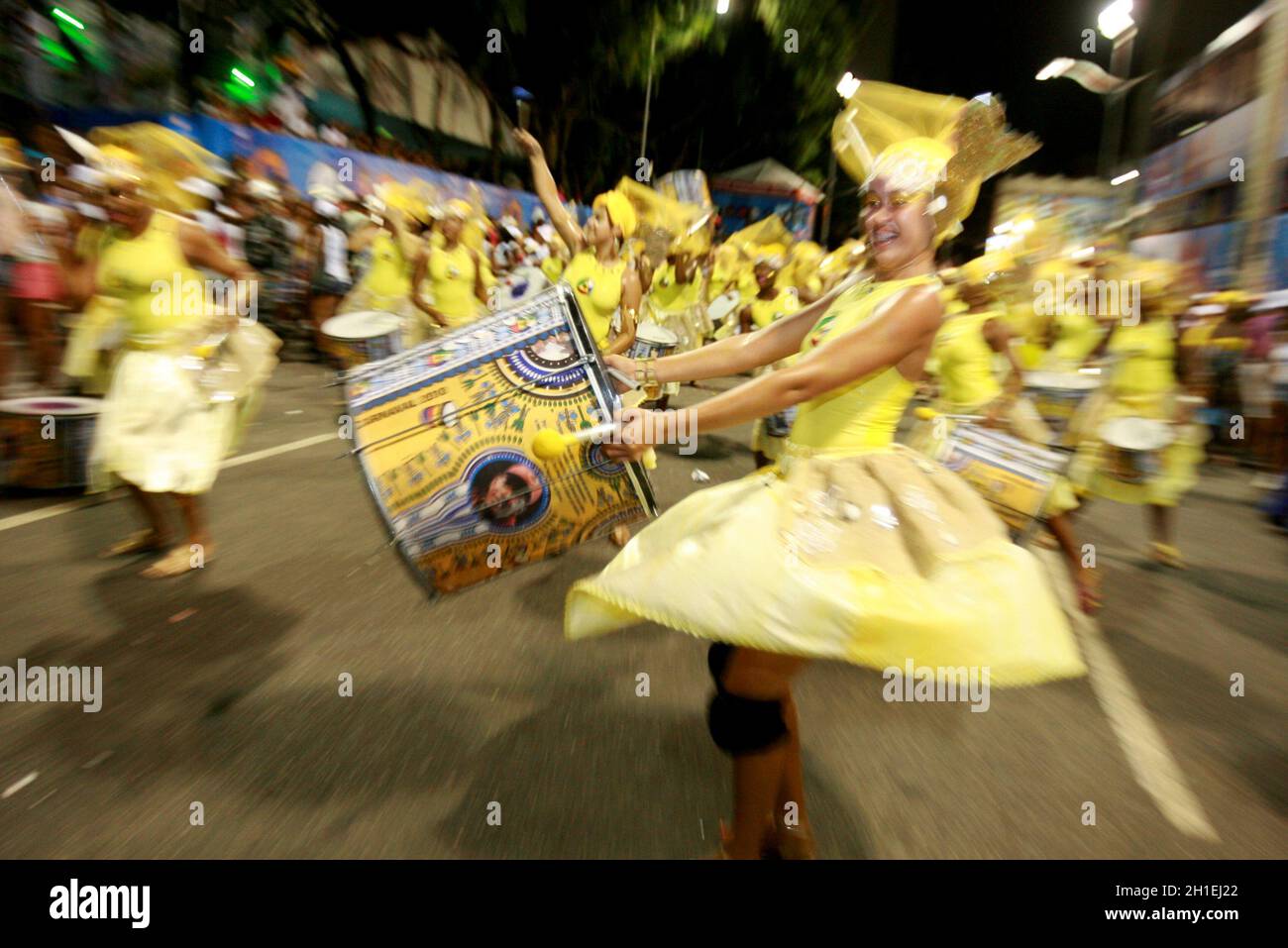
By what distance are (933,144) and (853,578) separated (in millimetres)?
1227

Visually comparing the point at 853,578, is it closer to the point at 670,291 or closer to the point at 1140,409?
the point at 1140,409

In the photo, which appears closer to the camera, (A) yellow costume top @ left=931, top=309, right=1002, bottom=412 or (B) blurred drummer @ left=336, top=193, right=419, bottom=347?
(A) yellow costume top @ left=931, top=309, right=1002, bottom=412

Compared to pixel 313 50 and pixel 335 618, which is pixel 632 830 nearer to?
pixel 335 618

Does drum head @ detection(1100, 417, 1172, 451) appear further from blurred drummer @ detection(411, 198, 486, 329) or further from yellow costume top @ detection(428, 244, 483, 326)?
yellow costume top @ detection(428, 244, 483, 326)

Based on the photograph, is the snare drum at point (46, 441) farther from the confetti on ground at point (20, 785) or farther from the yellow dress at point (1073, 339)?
the yellow dress at point (1073, 339)

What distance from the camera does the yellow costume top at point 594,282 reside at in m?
6.27

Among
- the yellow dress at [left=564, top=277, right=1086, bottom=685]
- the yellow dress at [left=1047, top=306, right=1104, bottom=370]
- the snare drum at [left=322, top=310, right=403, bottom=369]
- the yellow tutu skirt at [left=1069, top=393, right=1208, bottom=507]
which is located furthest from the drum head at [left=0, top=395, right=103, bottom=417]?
the yellow dress at [left=1047, top=306, right=1104, bottom=370]

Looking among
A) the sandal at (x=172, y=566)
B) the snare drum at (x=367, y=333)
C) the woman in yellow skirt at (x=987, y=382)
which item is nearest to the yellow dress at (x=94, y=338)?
the snare drum at (x=367, y=333)

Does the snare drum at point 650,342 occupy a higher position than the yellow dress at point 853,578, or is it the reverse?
the snare drum at point 650,342

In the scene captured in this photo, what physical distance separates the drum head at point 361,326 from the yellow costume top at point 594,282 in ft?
7.32

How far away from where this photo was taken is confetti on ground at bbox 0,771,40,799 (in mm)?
2160

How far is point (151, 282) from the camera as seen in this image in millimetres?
3641

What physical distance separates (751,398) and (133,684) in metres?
2.70

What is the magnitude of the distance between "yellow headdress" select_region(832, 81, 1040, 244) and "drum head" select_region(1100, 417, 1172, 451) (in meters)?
3.28
